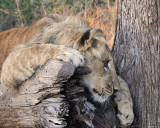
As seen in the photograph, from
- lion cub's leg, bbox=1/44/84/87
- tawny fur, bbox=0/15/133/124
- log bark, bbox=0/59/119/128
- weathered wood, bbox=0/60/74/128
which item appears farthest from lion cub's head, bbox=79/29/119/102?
weathered wood, bbox=0/60/74/128

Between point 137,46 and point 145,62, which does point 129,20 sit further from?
point 145,62

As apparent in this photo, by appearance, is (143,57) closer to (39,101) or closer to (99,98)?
(99,98)

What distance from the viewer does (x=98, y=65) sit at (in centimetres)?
251

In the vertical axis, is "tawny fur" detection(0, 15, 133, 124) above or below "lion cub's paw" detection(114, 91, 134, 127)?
above

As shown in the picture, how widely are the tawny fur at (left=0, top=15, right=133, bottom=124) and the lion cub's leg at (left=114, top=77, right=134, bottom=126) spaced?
46 mm

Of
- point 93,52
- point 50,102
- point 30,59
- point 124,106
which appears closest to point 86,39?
point 93,52

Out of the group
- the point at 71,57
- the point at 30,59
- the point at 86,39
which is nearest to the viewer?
the point at 71,57

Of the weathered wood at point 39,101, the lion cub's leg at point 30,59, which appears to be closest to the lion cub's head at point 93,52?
the lion cub's leg at point 30,59

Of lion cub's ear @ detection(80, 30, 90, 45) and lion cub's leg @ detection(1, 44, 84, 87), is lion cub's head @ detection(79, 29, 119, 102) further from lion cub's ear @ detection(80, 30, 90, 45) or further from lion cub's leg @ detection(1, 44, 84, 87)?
lion cub's leg @ detection(1, 44, 84, 87)

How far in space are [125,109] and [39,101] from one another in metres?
1.05

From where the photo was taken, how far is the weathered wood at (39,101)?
1.99 meters

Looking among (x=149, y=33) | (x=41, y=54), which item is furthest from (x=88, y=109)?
(x=149, y=33)

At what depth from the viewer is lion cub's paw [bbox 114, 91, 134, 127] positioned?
2.68 meters

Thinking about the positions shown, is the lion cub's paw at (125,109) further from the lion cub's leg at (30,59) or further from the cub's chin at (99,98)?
the lion cub's leg at (30,59)
